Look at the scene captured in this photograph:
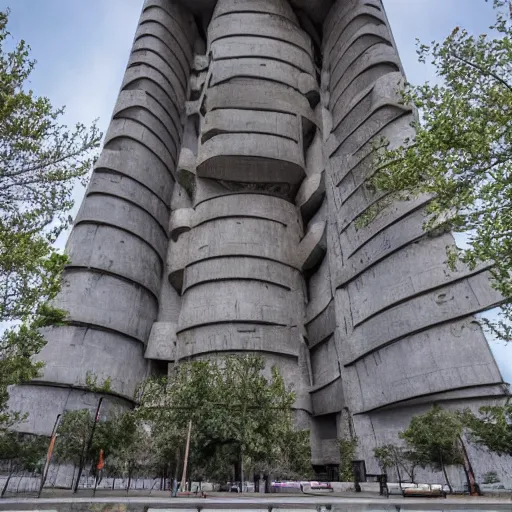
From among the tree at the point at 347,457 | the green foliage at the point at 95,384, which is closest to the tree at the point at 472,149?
the tree at the point at 347,457

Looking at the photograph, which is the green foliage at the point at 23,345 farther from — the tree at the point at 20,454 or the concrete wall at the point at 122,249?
the concrete wall at the point at 122,249

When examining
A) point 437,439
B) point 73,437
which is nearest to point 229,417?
point 437,439

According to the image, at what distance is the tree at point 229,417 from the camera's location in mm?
16625

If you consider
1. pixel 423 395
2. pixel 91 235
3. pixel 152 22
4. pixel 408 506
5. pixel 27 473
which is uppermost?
pixel 152 22

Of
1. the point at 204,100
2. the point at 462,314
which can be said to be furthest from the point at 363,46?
the point at 462,314

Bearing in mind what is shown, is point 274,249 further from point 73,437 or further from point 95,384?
point 73,437

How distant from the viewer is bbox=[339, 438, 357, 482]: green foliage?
23.0 m

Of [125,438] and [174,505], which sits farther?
[125,438]

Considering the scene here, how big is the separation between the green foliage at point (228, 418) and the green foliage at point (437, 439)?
5.63 meters

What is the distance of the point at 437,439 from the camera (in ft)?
58.1

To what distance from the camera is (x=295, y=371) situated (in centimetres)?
2955

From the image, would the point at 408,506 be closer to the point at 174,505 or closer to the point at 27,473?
the point at 174,505

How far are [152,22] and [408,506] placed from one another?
174 ft

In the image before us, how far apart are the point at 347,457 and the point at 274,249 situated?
15.9 meters
